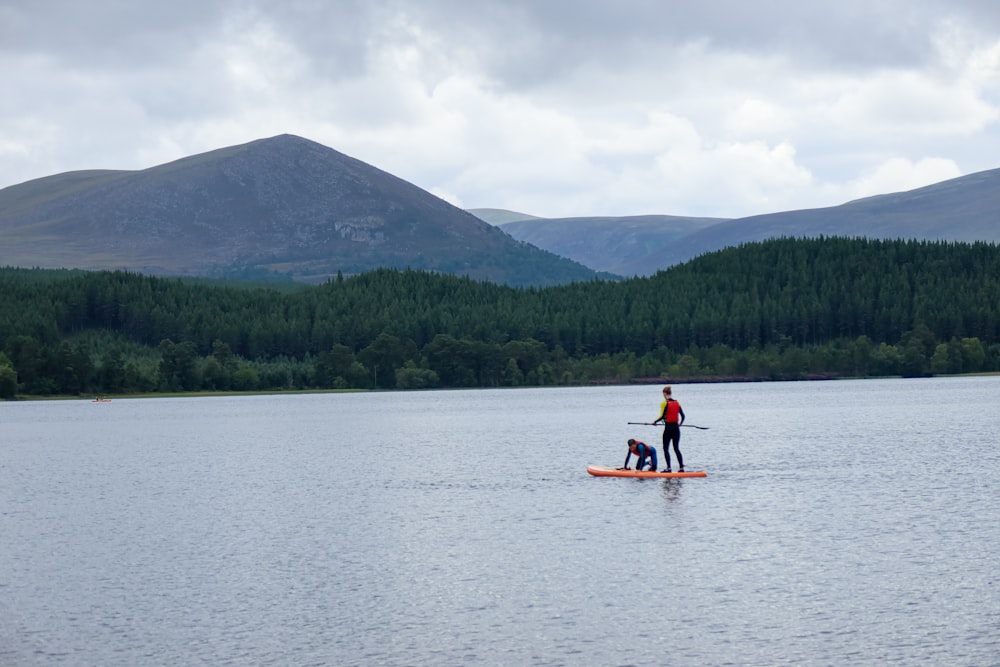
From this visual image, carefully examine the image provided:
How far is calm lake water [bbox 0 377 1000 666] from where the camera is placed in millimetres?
32219

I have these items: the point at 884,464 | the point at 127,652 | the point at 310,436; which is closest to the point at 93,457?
the point at 310,436

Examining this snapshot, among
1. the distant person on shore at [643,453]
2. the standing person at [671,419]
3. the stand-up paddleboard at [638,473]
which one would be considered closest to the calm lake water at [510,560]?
the stand-up paddleboard at [638,473]

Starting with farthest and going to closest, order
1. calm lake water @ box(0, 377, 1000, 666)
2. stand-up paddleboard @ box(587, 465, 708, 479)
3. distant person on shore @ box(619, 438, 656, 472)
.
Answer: distant person on shore @ box(619, 438, 656, 472) < stand-up paddleboard @ box(587, 465, 708, 479) < calm lake water @ box(0, 377, 1000, 666)

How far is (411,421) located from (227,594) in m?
120

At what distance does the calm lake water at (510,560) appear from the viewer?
1268 inches

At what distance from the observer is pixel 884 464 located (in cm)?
7881

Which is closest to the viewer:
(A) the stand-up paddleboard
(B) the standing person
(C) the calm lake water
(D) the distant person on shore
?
(C) the calm lake water

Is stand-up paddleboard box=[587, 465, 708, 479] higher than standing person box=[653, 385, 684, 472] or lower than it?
lower

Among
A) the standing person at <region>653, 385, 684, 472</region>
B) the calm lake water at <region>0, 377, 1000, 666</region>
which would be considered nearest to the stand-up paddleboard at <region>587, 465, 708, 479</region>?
the calm lake water at <region>0, 377, 1000, 666</region>

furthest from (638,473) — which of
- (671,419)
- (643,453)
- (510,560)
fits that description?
(510,560)

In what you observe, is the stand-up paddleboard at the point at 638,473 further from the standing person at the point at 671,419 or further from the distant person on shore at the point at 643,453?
the standing person at the point at 671,419

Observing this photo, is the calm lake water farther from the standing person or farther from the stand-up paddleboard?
the standing person

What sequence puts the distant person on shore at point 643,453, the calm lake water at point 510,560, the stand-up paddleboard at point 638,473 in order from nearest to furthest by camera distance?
the calm lake water at point 510,560 < the stand-up paddleboard at point 638,473 < the distant person on shore at point 643,453

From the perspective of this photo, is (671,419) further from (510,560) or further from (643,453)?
(510,560)
